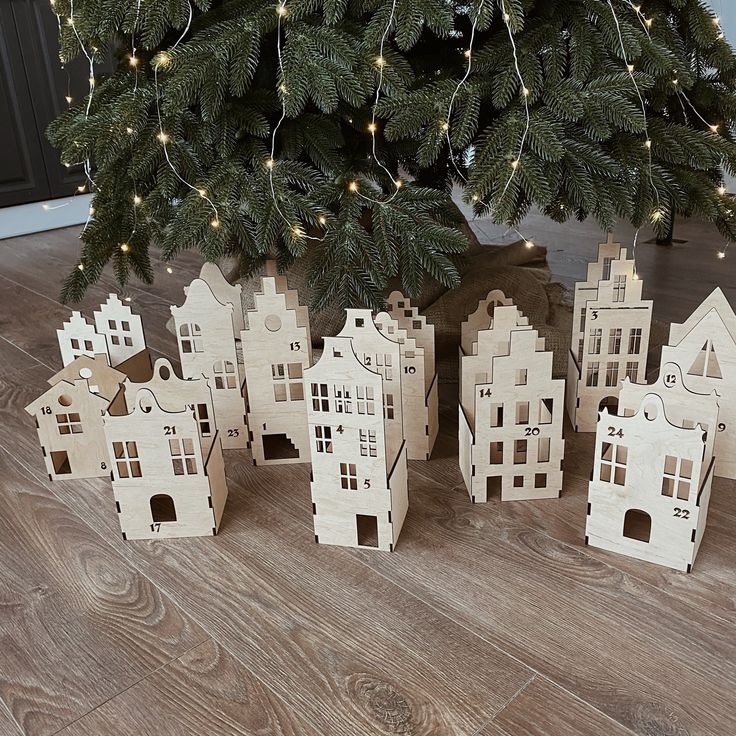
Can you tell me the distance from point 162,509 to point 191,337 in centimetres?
27

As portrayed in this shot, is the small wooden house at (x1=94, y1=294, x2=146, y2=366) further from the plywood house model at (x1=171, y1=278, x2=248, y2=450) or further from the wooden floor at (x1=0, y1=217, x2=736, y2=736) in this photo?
the wooden floor at (x1=0, y1=217, x2=736, y2=736)

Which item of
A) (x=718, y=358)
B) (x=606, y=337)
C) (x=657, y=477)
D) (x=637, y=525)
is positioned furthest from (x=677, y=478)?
(x=606, y=337)

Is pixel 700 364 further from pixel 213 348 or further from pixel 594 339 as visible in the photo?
pixel 213 348

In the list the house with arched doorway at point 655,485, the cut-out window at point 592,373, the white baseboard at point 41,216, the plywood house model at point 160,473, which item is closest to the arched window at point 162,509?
A: the plywood house model at point 160,473

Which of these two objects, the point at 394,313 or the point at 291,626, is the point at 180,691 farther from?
the point at 394,313

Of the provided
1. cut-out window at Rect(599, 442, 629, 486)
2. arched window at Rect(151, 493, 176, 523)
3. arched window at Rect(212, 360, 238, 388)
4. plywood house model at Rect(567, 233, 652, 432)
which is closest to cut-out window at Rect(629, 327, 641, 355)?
plywood house model at Rect(567, 233, 652, 432)

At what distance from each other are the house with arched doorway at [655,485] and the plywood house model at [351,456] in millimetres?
259

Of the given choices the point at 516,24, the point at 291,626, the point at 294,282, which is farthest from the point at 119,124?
the point at 291,626

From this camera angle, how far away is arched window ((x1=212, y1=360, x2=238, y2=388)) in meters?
1.23

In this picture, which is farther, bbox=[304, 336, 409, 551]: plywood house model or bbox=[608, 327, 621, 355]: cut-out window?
bbox=[608, 327, 621, 355]: cut-out window

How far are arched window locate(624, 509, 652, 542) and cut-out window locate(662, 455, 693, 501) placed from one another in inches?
1.9

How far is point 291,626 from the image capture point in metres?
0.88

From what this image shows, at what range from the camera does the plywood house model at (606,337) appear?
122cm

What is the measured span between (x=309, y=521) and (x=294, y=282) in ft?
2.19
